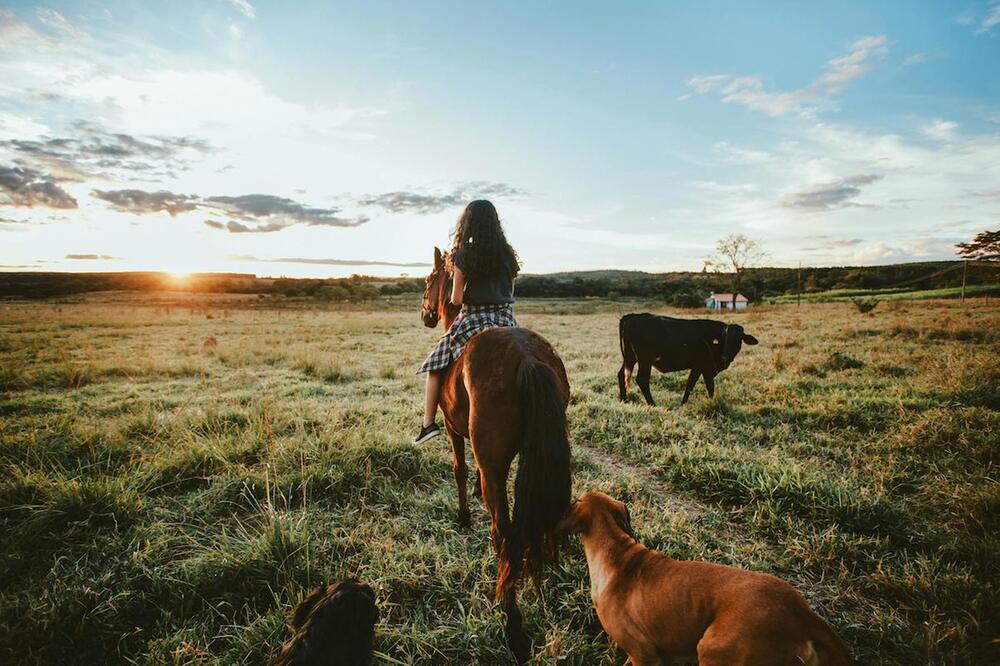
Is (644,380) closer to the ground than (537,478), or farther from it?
closer to the ground

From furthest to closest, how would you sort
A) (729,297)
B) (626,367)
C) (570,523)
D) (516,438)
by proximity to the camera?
(729,297), (626,367), (516,438), (570,523)

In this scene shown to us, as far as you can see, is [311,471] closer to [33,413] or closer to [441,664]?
[441,664]

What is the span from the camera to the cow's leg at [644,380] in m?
8.06

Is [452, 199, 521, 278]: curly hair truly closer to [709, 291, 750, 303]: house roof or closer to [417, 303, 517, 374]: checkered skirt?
[417, 303, 517, 374]: checkered skirt

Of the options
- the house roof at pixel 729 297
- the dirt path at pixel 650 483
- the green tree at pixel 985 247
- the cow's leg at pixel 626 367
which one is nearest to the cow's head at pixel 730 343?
the cow's leg at pixel 626 367

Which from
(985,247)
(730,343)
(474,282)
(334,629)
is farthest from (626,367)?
(985,247)

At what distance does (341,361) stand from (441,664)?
445 inches

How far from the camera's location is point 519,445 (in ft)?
9.78

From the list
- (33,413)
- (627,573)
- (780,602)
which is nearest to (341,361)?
(33,413)

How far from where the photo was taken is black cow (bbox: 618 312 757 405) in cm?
831

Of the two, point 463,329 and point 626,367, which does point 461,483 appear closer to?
point 463,329

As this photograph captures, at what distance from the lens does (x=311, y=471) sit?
14.4ft

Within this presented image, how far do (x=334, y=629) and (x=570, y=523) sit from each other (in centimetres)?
159

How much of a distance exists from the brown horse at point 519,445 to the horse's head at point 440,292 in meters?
1.29
